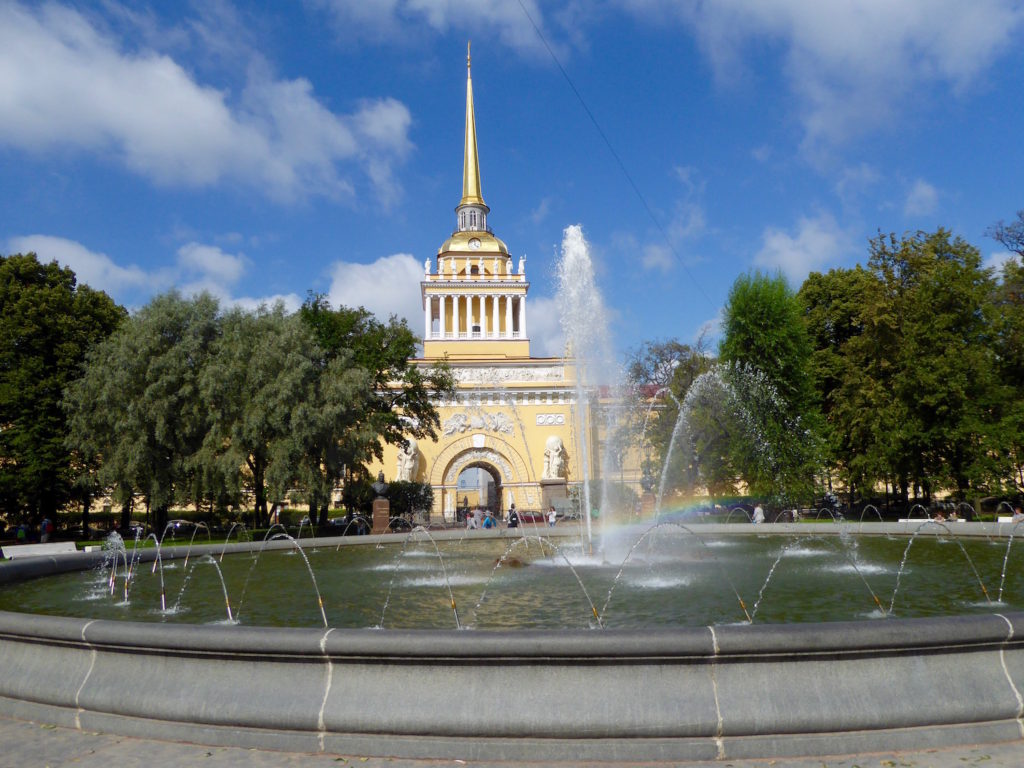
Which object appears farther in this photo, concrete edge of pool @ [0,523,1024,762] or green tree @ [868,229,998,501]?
green tree @ [868,229,998,501]

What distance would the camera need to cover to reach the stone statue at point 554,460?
4719cm

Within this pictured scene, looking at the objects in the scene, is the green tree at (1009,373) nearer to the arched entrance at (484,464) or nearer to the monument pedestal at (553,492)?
the monument pedestal at (553,492)

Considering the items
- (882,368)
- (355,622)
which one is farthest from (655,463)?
(355,622)

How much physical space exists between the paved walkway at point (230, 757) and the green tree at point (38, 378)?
999 inches

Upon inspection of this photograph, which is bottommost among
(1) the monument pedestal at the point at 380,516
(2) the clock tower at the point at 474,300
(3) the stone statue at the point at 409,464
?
(1) the monument pedestal at the point at 380,516

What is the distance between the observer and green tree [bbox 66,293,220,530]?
24.8 metres

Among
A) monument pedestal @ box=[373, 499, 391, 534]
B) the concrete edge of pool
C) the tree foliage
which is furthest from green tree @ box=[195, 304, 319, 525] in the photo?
the concrete edge of pool

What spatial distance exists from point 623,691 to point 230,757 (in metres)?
2.56

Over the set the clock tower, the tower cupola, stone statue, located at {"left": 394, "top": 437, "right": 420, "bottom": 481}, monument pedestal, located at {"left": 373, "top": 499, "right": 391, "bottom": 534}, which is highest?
the tower cupola

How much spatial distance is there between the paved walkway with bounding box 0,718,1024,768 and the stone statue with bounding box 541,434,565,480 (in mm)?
42137

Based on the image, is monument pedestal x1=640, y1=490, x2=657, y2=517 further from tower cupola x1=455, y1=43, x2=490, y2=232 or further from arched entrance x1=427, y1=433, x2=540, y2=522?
tower cupola x1=455, y1=43, x2=490, y2=232

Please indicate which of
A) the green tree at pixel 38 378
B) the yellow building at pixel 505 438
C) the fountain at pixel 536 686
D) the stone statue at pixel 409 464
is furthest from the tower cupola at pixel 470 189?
the fountain at pixel 536 686

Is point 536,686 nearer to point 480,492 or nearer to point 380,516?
point 380,516

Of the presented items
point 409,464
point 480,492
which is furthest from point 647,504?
point 480,492
